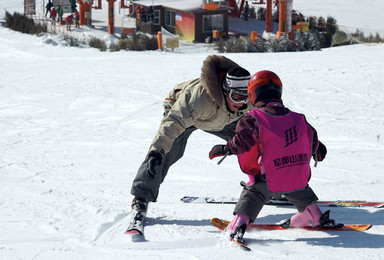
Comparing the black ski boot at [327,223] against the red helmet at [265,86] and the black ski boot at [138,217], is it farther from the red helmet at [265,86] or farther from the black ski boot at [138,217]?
the black ski boot at [138,217]

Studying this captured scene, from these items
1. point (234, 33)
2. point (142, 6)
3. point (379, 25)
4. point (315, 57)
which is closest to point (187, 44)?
point (234, 33)

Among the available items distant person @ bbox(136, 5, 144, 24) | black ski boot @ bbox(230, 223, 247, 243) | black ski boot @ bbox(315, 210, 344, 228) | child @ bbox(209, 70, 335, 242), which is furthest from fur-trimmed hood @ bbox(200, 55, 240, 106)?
distant person @ bbox(136, 5, 144, 24)

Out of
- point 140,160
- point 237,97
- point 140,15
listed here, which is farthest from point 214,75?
point 140,15

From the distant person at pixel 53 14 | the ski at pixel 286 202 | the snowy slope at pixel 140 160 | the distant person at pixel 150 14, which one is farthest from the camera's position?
the distant person at pixel 53 14

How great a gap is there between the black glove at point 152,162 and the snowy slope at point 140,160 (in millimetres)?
436

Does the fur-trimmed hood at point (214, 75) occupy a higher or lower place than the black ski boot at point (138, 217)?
higher

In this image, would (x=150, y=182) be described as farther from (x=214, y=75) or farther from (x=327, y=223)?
(x=327, y=223)

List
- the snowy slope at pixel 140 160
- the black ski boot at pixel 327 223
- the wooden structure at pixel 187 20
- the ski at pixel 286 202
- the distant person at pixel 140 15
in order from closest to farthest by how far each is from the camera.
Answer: the snowy slope at pixel 140 160 < the black ski boot at pixel 327 223 < the ski at pixel 286 202 < the wooden structure at pixel 187 20 < the distant person at pixel 140 15

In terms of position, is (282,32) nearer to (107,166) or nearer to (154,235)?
(107,166)

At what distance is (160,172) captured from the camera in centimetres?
450

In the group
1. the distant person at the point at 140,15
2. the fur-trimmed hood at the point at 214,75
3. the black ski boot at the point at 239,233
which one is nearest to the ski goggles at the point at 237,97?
the fur-trimmed hood at the point at 214,75

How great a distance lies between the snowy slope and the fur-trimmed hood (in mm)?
950

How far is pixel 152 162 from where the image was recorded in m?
4.12

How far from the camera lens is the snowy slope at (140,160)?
394 centimetres
